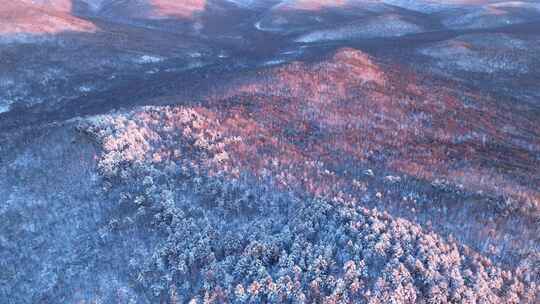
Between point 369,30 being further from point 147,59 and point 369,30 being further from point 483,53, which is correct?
point 147,59

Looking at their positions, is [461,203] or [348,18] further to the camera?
[348,18]

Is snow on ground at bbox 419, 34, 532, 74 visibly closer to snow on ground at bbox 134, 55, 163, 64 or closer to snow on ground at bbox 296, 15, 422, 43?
snow on ground at bbox 296, 15, 422, 43

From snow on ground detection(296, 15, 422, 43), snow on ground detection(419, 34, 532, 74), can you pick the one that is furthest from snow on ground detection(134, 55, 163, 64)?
snow on ground detection(419, 34, 532, 74)

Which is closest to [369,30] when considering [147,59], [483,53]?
[483,53]

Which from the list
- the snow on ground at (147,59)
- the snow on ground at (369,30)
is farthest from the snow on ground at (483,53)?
the snow on ground at (147,59)

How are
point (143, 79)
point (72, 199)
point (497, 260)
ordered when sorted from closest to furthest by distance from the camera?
point (497, 260) → point (72, 199) → point (143, 79)

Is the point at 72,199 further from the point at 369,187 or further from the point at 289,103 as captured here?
the point at 289,103

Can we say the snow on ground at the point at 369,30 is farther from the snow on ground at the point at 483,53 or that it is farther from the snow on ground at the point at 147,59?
the snow on ground at the point at 147,59

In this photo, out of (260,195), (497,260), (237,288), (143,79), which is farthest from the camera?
(143,79)

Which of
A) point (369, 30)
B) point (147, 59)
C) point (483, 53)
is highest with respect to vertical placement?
point (369, 30)

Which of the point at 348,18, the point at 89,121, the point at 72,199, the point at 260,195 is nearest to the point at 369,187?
A: the point at 260,195

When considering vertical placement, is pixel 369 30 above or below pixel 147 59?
above
